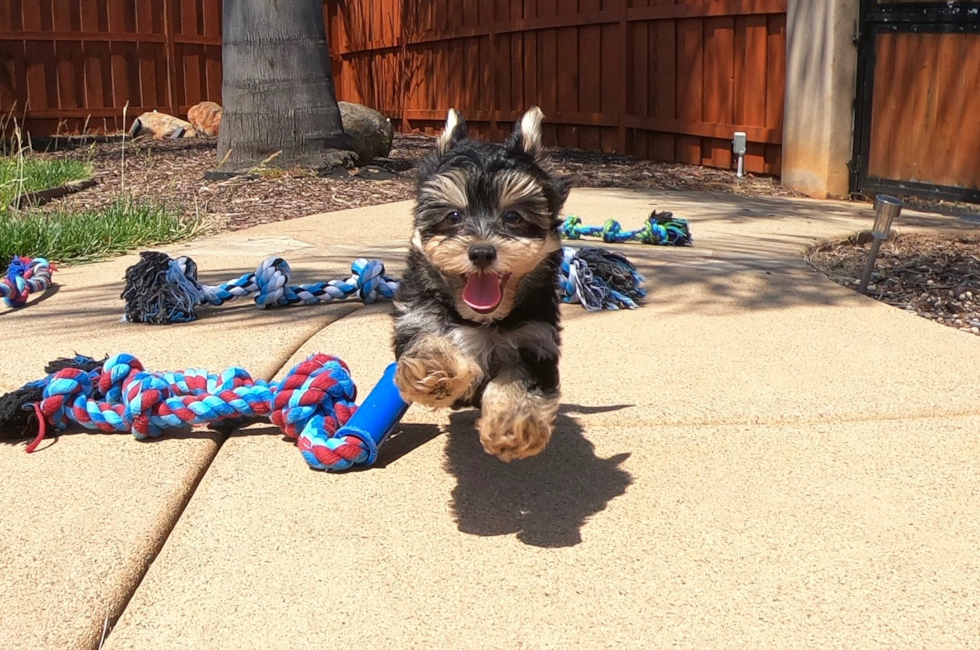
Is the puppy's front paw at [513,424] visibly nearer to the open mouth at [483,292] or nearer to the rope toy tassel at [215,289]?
the open mouth at [483,292]

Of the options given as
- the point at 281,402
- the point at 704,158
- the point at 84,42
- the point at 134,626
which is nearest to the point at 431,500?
the point at 281,402

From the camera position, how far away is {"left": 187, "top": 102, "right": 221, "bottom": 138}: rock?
18.3m

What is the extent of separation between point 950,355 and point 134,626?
3.73 meters

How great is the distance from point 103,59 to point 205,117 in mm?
2068

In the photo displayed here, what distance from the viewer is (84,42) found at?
18.4m

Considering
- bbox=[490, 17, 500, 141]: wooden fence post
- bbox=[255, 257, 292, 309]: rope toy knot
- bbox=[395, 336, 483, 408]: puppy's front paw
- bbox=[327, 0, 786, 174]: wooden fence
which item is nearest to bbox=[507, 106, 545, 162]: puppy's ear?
bbox=[395, 336, 483, 408]: puppy's front paw

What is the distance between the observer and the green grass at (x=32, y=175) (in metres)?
9.44

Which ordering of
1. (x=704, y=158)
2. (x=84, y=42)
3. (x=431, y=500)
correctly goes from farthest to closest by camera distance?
(x=84, y=42) < (x=704, y=158) < (x=431, y=500)

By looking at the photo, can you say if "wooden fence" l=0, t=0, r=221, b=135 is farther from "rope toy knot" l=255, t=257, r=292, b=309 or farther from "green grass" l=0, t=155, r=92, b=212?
"rope toy knot" l=255, t=257, r=292, b=309

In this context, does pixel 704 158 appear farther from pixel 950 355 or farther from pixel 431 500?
pixel 431 500

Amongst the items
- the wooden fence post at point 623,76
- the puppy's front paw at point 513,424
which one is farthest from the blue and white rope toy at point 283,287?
the wooden fence post at point 623,76

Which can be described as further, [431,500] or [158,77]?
[158,77]

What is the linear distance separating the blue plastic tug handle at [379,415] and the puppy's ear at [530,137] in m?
0.91

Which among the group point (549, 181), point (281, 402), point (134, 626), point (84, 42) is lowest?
point (134, 626)
